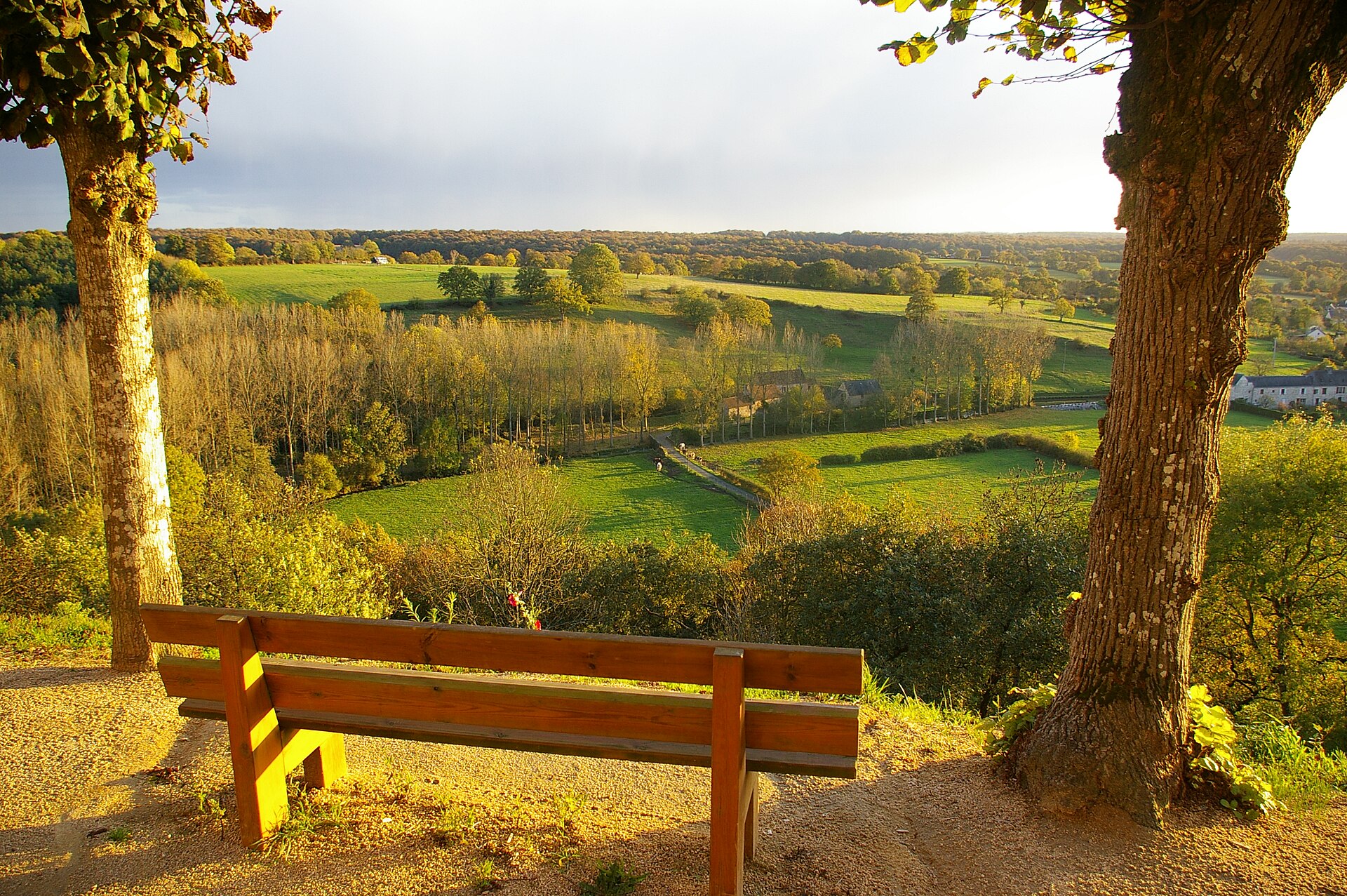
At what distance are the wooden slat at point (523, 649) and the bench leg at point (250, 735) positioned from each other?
9 cm

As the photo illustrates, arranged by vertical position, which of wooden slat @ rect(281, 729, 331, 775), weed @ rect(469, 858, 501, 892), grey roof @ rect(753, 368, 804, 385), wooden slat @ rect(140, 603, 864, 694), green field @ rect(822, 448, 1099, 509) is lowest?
green field @ rect(822, 448, 1099, 509)

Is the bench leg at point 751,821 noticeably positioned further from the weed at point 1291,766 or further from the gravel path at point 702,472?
the gravel path at point 702,472

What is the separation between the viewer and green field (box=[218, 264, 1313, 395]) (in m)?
68.1

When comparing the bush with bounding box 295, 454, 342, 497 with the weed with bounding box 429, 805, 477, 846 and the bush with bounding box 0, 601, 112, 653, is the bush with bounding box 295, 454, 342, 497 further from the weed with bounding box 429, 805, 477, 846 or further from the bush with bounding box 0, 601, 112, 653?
the weed with bounding box 429, 805, 477, 846

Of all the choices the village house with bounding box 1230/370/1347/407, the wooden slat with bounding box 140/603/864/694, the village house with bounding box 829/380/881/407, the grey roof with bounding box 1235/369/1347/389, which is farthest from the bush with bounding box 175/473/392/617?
the grey roof with bounding box 1235/369/1347/389

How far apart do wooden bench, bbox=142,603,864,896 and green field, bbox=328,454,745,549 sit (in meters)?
30.1

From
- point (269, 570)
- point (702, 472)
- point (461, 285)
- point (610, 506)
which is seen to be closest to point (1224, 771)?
point (269, 570)

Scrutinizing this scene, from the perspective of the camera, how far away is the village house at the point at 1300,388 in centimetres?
5362

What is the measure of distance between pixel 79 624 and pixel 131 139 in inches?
198

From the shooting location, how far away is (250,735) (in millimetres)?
3631

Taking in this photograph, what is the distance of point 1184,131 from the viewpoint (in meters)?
3.81

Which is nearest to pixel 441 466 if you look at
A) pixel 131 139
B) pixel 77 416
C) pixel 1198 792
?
pixel 77 416

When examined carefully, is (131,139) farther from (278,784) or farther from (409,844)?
(409,844)

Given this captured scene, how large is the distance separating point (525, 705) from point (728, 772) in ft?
3.02
